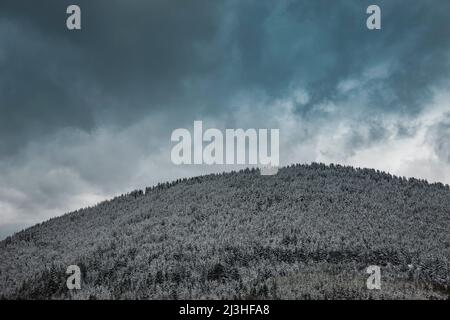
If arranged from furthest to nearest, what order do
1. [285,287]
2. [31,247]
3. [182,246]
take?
[31,247] < [182,246] < [285,287]

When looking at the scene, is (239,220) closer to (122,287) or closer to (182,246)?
(182,246)

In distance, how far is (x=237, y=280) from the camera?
41750 millimetres

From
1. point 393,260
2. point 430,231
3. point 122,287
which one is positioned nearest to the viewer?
point 122,287

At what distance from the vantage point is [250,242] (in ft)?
189

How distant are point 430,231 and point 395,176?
146 feet

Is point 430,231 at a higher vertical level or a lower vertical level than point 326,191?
lower

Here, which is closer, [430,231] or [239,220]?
[430,231]

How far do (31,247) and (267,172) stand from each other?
52.8 m

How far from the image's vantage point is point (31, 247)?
77375mm

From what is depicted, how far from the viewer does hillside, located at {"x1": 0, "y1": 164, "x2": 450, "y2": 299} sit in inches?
1558

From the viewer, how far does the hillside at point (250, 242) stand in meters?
39.6
